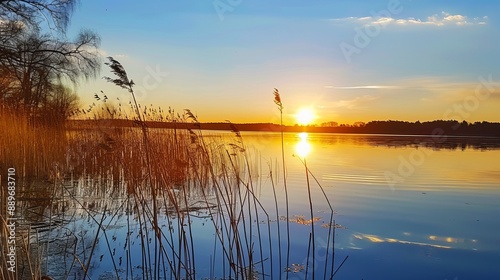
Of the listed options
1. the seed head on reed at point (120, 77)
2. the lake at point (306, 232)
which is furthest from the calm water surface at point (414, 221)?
the seed head on reed at point (120, 77)

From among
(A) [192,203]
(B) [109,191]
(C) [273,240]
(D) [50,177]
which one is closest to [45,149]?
(D) [50,177]

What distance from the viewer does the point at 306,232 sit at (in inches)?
209

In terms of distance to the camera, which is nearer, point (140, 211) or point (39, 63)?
point (140, 211)

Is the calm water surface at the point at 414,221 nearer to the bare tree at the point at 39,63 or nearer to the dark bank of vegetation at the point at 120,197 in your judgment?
the dark bank of vegetation at the point at 120,197

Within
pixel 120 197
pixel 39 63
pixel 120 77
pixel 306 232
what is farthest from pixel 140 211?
pixel 39 63

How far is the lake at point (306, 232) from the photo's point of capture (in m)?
3.81

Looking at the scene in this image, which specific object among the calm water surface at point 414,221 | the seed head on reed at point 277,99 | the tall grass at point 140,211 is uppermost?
the seed head on reed at point 277,99

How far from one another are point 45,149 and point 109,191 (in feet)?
8.45

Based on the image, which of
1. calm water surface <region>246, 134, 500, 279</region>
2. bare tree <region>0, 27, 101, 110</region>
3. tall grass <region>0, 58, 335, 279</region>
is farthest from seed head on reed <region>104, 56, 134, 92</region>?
bare tree <region>0, 27, 101, 110</region>

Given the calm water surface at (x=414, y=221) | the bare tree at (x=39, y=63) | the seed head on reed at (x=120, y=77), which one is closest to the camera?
the seed head on reed at (x=120, y=77)

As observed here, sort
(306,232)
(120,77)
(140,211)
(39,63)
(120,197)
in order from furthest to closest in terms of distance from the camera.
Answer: (39,63), (120,197), (140,211), (306,232), (120,77)

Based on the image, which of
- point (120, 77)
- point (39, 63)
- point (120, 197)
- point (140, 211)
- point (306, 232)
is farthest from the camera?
point (39, 63)

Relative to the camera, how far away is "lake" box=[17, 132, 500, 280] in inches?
150

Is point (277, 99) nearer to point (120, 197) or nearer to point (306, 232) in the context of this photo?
point (306, 232)
